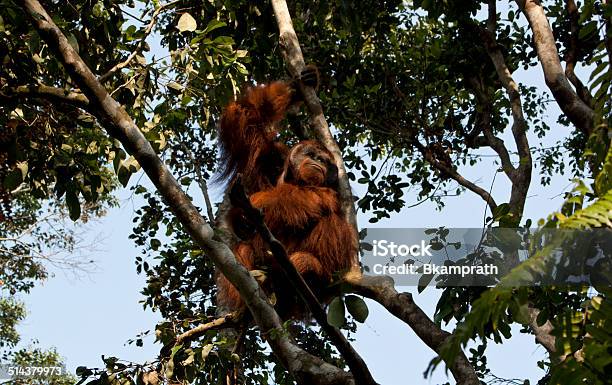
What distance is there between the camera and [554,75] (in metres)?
5.24

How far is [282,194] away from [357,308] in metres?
2.34

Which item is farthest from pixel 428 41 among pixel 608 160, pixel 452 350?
pixel 452 350

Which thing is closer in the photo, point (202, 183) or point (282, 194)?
point (282, 194)

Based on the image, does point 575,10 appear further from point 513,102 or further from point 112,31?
point 112,31

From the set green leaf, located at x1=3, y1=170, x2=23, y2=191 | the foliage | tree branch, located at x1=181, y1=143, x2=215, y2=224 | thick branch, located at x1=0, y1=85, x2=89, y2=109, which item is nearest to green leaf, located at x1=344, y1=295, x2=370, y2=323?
thick branch, located at x1=0, y1=85, x2=89, y2=109

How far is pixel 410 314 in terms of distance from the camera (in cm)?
422

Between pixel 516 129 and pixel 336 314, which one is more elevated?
pixel 516 129

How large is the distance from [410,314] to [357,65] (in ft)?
13.4

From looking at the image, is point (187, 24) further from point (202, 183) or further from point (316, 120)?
point (202, 183)

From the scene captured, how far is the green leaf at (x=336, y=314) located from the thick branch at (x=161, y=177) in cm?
38

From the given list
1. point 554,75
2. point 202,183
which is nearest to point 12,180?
point 202,183

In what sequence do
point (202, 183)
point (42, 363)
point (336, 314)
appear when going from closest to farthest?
point (336, 314) < point (202, 183) < point (42, 363)

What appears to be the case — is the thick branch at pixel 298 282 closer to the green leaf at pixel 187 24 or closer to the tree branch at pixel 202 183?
the green leaf at pixel 187 24

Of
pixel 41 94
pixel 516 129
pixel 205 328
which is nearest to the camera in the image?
pixel 41 94
